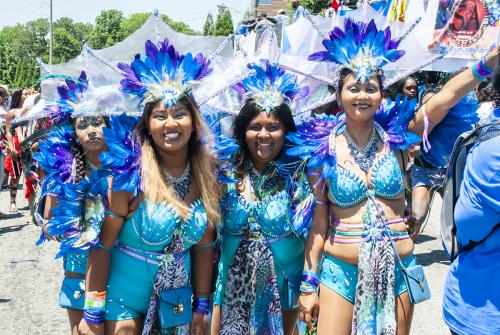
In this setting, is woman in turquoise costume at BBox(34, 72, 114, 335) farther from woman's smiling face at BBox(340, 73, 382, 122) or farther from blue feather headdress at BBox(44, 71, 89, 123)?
woman's smiling face at BBox(340, 73, 382, 122)

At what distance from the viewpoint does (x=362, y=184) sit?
2.87 metres

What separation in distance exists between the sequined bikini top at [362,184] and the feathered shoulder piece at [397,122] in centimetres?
12

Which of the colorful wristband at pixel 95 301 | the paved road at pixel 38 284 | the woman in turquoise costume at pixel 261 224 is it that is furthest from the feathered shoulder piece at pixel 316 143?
the paved road at pixel 38 284

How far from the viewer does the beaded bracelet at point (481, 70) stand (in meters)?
2.57

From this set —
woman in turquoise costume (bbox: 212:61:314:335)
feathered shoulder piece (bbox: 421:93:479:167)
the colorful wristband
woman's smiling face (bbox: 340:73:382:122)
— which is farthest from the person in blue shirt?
the colorful wristband

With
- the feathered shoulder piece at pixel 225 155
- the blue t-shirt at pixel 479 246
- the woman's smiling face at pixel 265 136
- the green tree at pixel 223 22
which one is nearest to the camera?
the blue t-shirt at pixel 479 246

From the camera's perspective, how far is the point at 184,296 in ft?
9.31

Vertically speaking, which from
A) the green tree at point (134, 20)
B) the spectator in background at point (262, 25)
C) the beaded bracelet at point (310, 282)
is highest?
the green tree at point (134, 20)

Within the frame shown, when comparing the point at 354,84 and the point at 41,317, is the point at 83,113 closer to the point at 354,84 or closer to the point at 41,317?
the point at 354,84

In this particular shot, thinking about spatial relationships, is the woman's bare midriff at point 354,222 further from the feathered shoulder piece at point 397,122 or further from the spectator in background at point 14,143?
the spectator in background at point 14,143

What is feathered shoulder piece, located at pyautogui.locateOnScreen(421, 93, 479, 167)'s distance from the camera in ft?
9.95

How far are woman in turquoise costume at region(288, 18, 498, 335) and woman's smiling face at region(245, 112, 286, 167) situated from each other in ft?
0.63

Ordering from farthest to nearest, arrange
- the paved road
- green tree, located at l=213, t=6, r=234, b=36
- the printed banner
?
green tree, located at l=213, t=6, r=234, b=36 < the printed banner < the paved road

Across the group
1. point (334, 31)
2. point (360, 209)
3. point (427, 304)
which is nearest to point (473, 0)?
point (427, 304)
